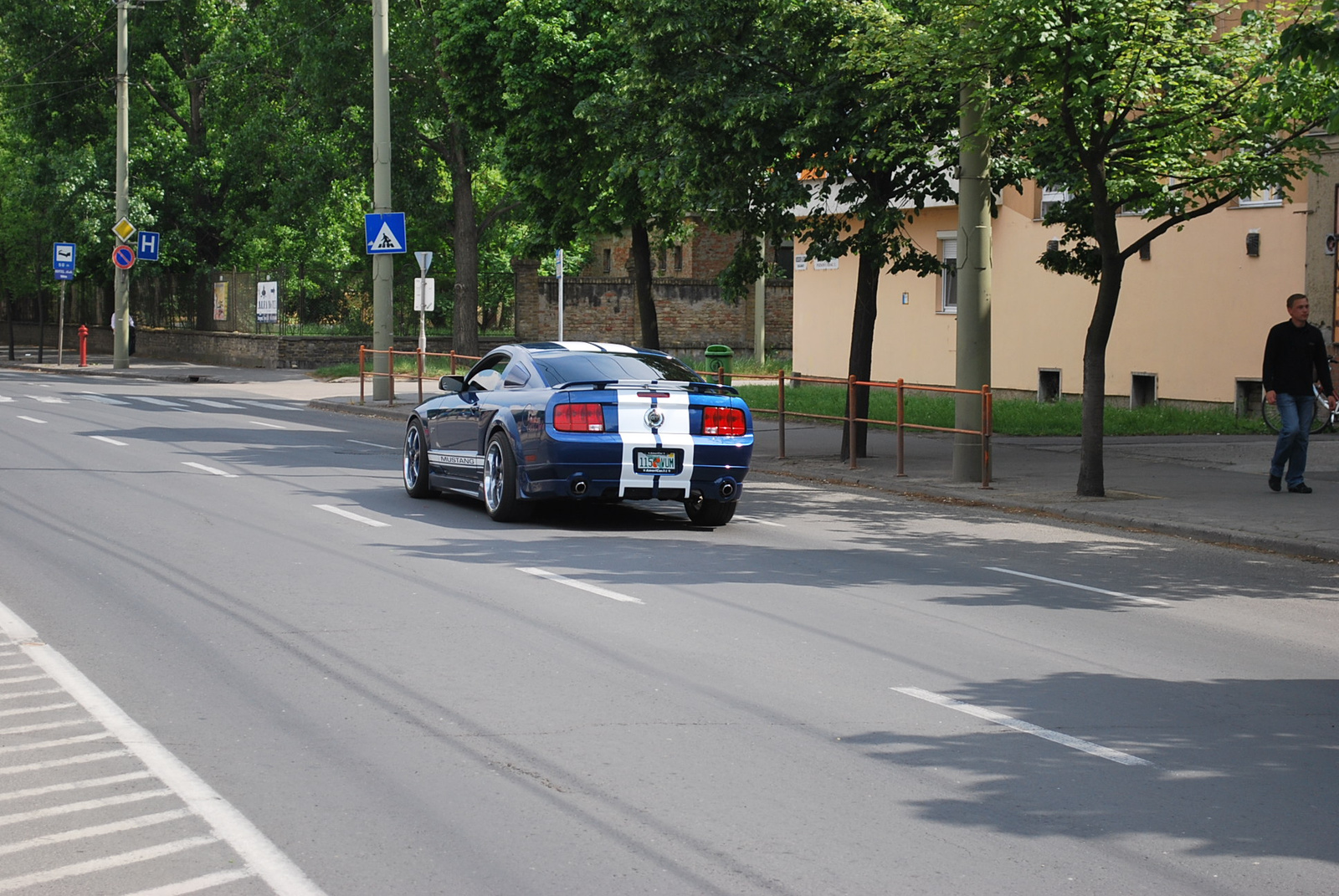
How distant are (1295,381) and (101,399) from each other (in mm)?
23532

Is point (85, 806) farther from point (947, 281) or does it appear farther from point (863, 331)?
point (947, 281)

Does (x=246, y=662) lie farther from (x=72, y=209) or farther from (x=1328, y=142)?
(x=72, y=209)

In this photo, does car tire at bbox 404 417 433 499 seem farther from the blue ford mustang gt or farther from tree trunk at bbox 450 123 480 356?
tree trunk at bbox 450 123 480 356

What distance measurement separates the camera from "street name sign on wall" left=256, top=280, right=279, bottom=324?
45.3 metres

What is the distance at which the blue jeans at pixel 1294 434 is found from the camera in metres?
16.1

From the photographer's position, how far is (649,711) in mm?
7227

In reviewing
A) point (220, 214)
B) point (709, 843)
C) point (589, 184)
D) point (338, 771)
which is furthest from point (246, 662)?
point (220, 214)

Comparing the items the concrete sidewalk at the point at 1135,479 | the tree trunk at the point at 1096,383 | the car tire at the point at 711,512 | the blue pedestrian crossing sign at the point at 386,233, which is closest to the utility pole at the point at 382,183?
the blue pedestrian crossing sign at the point at 386,233

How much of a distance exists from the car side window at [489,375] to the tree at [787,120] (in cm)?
495

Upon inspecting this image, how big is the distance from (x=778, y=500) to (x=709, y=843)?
37.4 feet

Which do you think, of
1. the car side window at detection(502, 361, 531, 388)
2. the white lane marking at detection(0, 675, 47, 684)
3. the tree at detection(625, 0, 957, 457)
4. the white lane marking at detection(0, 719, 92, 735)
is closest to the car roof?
the car side window at detection(502, 361, 531, 388)

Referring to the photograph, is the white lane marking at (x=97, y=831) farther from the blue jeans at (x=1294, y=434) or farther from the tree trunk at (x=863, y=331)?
the tree trunk at (x=863, y=331)

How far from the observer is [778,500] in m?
16.7

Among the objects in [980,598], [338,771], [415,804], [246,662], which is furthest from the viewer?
[980,598]
